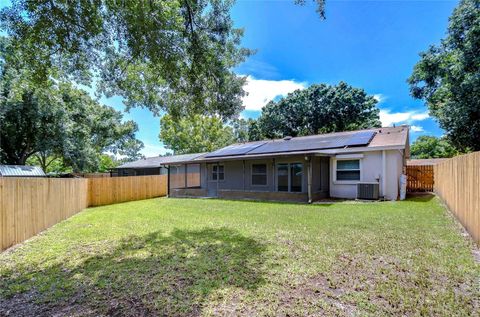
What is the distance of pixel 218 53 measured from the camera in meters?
7.11

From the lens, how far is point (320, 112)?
27234mm

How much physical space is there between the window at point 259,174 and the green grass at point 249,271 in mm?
7677

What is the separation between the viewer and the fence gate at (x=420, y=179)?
15.7 m

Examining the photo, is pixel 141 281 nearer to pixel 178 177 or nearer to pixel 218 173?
pixel 218 173

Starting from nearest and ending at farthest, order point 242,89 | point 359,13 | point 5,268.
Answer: point 5,268
point 242,89
point 359,13

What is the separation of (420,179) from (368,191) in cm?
595

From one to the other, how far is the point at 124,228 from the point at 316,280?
227 inches

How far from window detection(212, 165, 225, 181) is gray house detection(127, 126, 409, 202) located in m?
0.08

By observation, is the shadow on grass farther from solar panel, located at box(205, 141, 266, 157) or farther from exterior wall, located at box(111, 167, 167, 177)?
exterior wall, located at box(111, 167, 167, 177)

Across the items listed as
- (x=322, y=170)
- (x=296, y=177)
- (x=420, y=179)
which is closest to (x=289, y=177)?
(x=296, y=177)

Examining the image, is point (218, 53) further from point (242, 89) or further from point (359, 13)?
point (359, 13)

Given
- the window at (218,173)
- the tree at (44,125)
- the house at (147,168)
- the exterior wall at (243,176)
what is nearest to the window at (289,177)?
the exterior wall at (243,176)

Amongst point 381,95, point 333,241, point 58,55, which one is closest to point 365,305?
point 333,241

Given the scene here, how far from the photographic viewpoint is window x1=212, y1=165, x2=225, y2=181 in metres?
17.0
